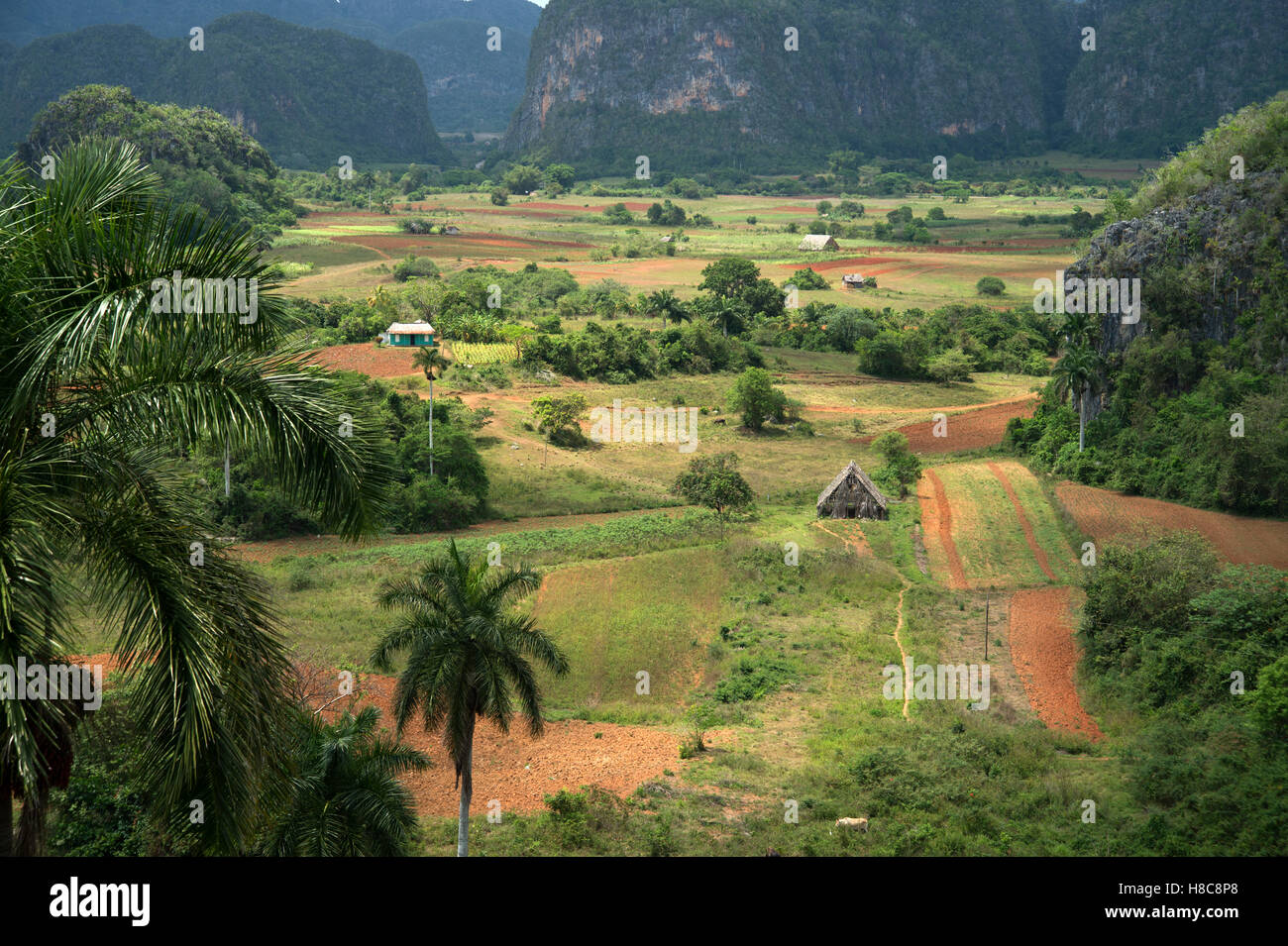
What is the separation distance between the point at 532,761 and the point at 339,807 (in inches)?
276

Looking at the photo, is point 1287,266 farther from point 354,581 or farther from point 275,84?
point 275,84

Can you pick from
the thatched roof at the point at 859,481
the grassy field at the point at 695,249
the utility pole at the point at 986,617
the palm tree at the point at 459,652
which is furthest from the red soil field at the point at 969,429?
the palm tree at the point at 459,652

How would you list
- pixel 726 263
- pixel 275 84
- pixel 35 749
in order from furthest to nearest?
pixel 275 84, pixel 726 263, pixel 35 749

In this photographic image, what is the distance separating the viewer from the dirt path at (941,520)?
2918 cm

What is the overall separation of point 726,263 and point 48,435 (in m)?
63.0

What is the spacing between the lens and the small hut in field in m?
33.8

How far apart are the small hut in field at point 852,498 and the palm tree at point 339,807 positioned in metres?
22.9

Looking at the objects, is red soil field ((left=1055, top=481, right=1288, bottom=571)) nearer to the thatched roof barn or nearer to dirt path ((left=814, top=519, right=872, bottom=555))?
dirt path ((left=814, top=519, right=872, bottom=555))

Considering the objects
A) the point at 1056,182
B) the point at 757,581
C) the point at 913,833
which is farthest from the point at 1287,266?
the point at 1056,182

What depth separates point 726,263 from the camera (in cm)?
6812

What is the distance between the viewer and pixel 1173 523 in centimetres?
3072

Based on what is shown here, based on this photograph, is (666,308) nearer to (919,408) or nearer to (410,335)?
(410,335)

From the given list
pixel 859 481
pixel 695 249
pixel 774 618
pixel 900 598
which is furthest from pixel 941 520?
pixel 695 249

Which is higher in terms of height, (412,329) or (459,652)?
(412,329)
